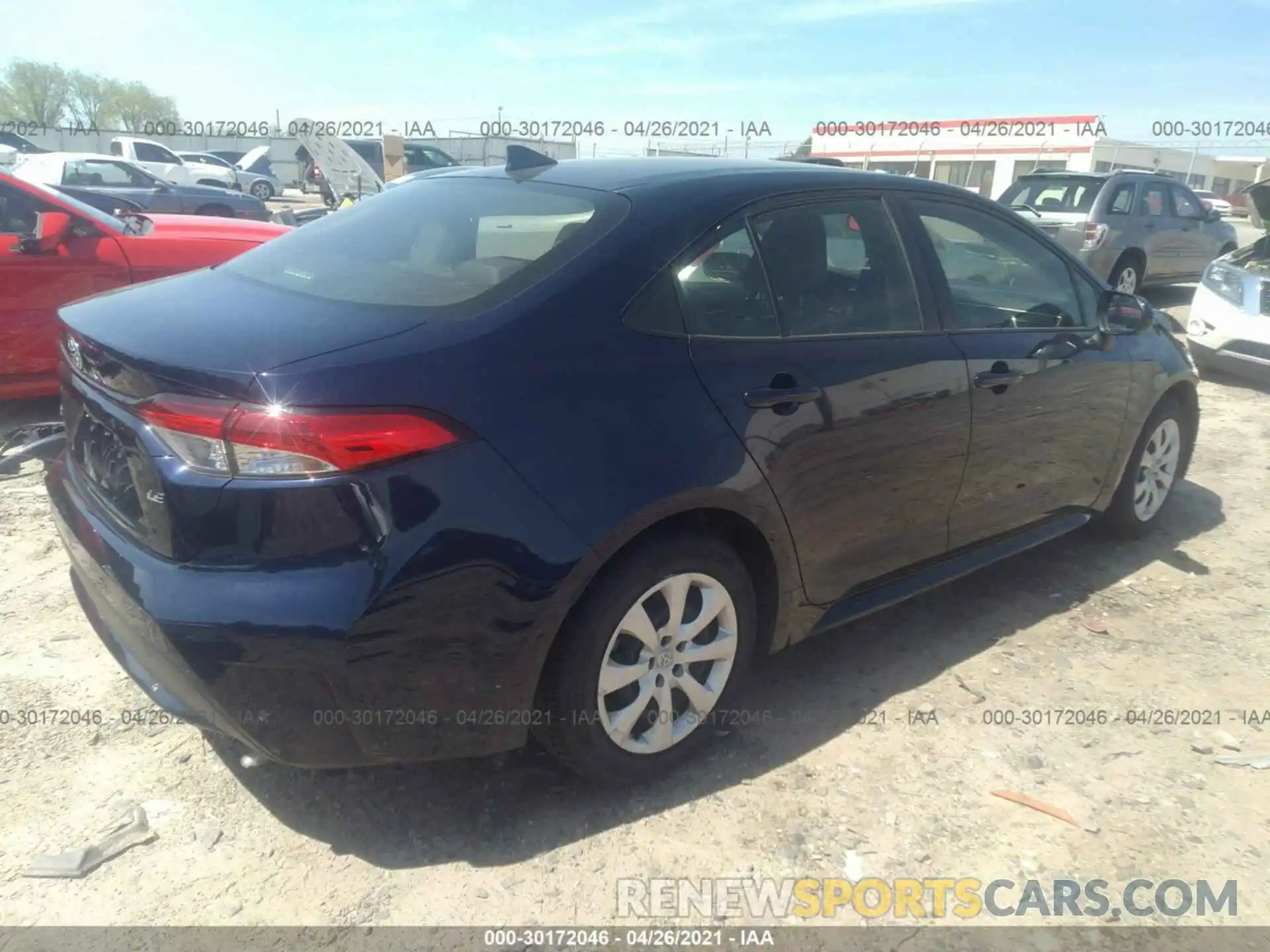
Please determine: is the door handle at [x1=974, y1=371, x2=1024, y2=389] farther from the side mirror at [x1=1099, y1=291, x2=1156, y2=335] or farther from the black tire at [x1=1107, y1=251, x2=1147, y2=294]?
the black tire at [x1=1107, y1=251, x2=1147, y2=294]

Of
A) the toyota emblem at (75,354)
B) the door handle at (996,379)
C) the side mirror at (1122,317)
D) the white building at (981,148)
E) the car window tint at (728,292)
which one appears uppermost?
the white building at (981,148)

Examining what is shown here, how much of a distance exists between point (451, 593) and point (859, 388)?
1.44 meters

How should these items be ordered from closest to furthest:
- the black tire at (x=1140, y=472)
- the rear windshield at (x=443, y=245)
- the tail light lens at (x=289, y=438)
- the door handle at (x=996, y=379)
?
the tail light lens at (x=289, y=438) → the rear windshield at (x=443, y=245) → the door handle at (x=996, y=379) → the black tire at (x=1140, y=472)

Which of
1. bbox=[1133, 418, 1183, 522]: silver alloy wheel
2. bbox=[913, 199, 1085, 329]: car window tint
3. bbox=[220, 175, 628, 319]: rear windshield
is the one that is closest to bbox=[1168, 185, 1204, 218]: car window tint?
bbox=[1133, 418, 1183, 522]: silver alloy wheel

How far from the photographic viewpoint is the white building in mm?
34438

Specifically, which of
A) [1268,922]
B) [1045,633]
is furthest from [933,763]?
[1045,633]

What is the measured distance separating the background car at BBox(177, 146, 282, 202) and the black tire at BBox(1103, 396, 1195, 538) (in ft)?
82.7

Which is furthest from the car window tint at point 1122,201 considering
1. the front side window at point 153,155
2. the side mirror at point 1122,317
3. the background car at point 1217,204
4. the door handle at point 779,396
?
the front side window at point 153,155

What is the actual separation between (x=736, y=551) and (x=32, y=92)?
7896cm

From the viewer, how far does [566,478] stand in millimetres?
2152

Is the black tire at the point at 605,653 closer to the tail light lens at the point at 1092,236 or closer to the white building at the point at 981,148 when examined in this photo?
the tail light lens at the point at 1092,236

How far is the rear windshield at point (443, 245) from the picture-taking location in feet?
7.72

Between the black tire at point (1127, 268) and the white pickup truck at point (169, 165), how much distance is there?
2229cm

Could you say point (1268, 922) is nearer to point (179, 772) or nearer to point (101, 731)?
point (179, 772)
